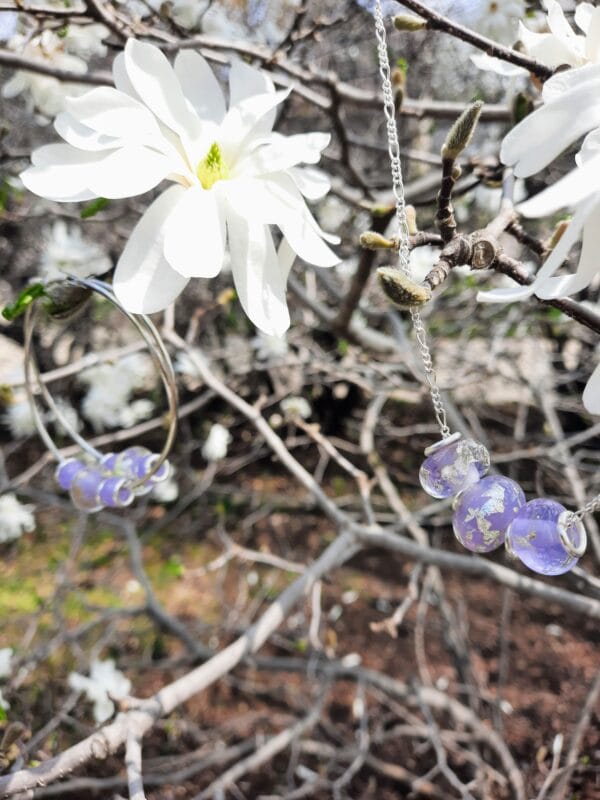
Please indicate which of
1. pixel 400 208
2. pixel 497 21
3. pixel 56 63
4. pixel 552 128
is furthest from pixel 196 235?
pixel 497 21

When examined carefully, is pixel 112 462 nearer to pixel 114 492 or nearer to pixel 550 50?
pixel 114 492

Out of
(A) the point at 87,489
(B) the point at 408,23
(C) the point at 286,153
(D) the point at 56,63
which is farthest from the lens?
(D) the point at 56,63

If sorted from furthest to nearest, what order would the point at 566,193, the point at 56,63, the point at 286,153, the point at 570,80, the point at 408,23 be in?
the point at 56,63 < the point at 408,23 < the point at 286,153 < the point at 570,80 < the point at 566,193

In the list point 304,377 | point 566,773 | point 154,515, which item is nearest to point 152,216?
point 566,773

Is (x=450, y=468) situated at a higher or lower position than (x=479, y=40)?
lower

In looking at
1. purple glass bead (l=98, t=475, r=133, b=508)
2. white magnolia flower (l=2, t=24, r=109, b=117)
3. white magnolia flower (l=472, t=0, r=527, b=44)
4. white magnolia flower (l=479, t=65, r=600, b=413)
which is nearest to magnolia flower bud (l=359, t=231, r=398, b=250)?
white magnolia flower (l=479, t=65, r=600, b=413)

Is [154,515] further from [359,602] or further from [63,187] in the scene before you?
[63,187]

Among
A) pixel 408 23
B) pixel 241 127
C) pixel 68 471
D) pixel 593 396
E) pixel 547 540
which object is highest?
pixel 408 23
